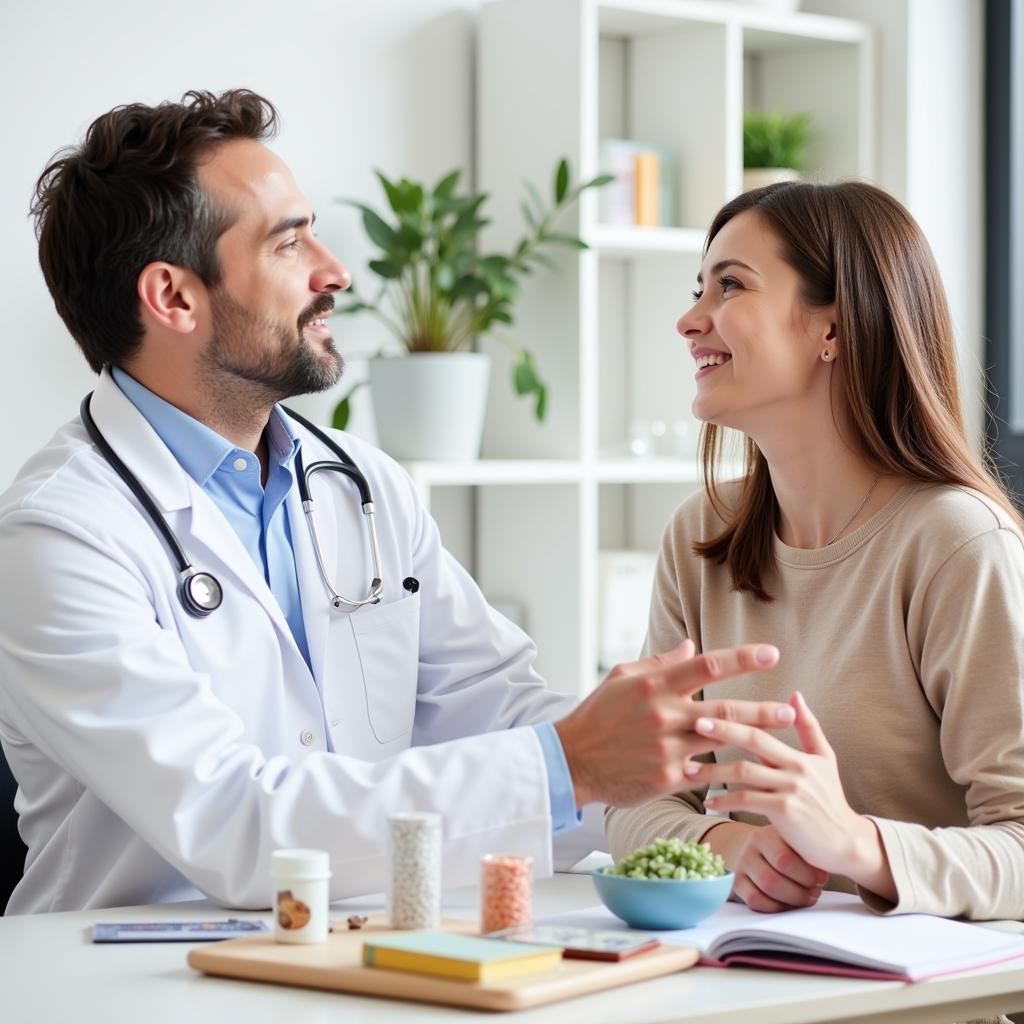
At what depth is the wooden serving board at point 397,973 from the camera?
115cm

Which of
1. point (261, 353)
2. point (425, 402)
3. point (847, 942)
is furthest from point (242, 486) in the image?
point (425, 402)

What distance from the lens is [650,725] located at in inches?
57.1

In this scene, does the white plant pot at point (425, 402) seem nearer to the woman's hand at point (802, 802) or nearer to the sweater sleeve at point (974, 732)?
the sweater sleeve at point (974, 732)

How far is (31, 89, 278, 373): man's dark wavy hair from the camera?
2006mm

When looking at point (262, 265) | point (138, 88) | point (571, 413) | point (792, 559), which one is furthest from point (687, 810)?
point (138, 88)

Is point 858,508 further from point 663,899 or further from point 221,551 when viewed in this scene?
point 221,551

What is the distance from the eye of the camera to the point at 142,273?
6.61 ft

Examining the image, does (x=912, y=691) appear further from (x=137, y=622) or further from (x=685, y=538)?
(x=137, y=622)

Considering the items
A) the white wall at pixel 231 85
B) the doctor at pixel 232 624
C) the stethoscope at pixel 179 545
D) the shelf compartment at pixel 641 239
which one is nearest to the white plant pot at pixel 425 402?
the white wall at pixel 231 85

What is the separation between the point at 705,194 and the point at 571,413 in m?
0.63

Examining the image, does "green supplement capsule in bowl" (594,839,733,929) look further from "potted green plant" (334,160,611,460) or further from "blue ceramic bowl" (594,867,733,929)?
"potted green plant" (334,160,611,460)

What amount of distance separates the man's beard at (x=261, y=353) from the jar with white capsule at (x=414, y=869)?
85 centimetres

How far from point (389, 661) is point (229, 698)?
10.8 inches

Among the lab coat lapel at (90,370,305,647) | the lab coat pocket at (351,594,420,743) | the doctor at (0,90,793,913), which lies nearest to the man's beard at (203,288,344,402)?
the doctor at (0,90,793,913)
